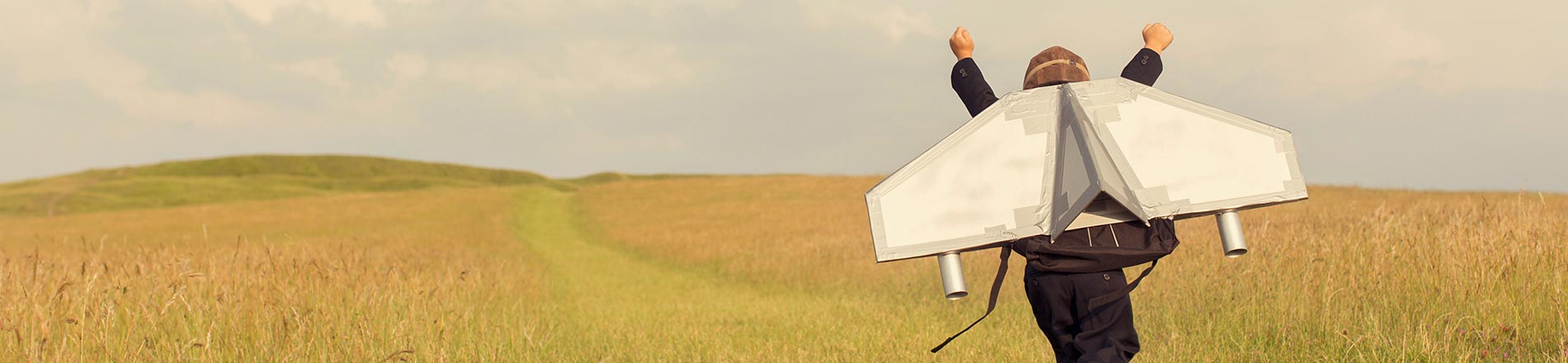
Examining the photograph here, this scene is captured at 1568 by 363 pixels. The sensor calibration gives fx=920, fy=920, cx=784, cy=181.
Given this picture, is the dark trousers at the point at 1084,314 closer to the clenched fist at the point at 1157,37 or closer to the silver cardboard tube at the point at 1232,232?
the silver cardboard tube at the point at 1232,232

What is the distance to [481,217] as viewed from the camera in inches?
1433

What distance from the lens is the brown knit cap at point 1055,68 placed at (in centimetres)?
377

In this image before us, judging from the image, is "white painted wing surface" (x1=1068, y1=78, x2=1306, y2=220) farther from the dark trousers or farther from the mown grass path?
the mown grass path

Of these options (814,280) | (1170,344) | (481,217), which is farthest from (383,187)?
(1170,344)

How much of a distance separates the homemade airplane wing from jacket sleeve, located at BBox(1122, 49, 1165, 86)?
0.58 meters

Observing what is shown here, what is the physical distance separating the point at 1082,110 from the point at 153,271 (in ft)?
24.3

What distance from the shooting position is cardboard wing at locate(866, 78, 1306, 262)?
352 cm

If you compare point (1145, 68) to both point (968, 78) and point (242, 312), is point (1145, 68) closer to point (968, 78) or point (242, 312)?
point (968, 78)

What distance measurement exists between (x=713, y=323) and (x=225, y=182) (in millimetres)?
91418

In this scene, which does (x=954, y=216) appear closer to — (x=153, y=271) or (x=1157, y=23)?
(x=1157, y=23)

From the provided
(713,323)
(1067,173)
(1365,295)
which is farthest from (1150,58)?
(713,323)

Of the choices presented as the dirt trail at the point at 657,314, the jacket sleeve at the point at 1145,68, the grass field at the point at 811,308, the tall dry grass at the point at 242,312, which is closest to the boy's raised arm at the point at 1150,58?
the jacket sleeve at the point at 1145,68

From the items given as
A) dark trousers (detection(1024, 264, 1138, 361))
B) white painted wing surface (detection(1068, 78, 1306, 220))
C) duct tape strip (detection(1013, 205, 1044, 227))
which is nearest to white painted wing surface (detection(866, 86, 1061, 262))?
duct tape strip (detection(1013, 205, 1044, 227))

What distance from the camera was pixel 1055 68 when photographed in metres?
3.78
